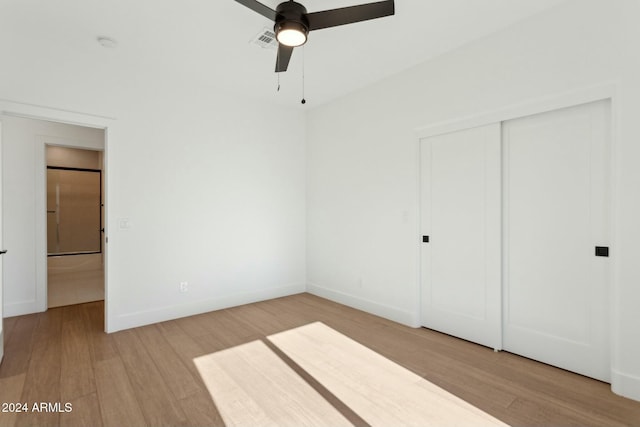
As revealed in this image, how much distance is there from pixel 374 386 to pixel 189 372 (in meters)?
1.52

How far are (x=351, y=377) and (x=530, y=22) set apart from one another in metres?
3.37

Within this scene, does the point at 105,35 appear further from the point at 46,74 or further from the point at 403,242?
the point at 403,242

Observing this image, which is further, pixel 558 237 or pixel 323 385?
pixel 558 237

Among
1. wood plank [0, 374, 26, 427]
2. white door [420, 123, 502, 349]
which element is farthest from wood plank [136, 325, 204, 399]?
white door [420, 123, 502, 349]

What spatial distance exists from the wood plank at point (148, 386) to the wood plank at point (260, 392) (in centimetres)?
28

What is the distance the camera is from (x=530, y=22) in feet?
8.70

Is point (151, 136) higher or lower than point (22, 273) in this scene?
higher

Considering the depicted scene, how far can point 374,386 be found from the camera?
92.5 inches

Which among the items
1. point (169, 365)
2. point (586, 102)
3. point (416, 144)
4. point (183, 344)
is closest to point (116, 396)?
point (169, 365)

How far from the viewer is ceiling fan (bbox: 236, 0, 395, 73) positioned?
79.5 inches

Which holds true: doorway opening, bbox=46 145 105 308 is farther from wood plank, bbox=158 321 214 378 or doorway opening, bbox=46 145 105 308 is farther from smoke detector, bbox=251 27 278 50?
smoke detector, bbox=251 27 278 50

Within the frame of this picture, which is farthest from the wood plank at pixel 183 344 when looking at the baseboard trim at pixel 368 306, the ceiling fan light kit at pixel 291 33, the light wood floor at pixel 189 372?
the ceiling fan light kit at pixel 291 33

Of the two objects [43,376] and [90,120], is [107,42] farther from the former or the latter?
[43,376]

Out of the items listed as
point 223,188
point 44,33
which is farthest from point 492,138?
point 44,33
